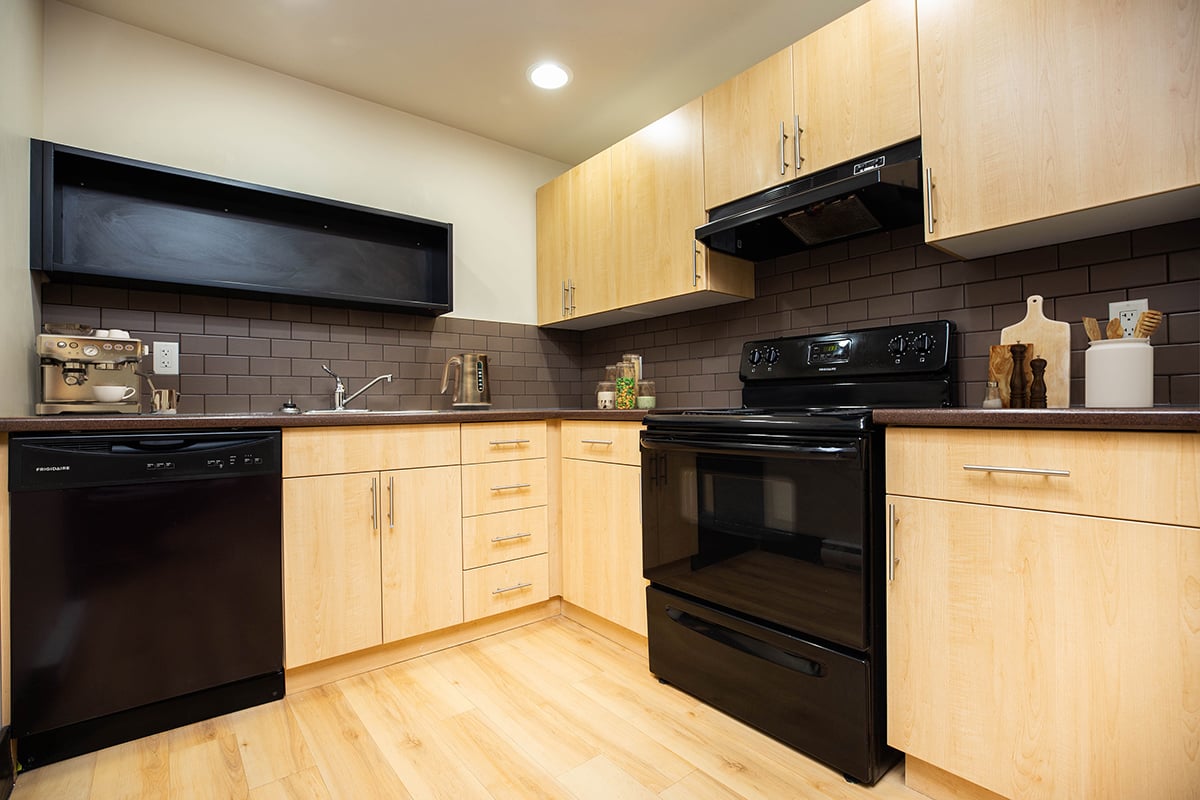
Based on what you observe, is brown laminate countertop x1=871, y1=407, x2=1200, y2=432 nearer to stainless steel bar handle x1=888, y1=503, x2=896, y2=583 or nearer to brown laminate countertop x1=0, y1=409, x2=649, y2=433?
stainless steel bar handle x1=888, y1=503, x2=896, y2=583

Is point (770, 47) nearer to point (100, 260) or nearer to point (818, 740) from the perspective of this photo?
point (818, 740)

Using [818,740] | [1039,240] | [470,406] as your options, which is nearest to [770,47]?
[1039,240]

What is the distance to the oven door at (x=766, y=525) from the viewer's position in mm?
1372

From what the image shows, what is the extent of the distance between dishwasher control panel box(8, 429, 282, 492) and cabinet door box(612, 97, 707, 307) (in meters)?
1.54

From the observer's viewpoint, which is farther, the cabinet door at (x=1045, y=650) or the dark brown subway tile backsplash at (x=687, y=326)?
the dark brown subway tile backsplash at (x=687, y=326)

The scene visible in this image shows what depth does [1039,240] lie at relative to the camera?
1610 millimetres

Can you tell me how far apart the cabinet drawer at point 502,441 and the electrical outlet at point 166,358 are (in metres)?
1.10

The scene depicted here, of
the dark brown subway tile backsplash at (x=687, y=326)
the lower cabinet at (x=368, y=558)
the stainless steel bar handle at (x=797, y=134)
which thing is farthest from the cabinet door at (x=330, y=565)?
the stainless steel bar handle at (x=797, y=134)

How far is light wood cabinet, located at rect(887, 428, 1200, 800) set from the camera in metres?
1.00

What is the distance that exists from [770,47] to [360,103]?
183 centimetres

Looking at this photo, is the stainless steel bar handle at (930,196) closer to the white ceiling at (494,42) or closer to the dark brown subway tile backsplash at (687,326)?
the dark brown subway tile backsplash at (687,326)

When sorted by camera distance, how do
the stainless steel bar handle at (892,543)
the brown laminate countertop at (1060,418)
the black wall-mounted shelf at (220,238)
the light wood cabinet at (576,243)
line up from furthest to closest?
the light wood cabinet at (576,243) < the black wall-mounted shelf at (220,238) < the stainless steel bar handle at (892,543) < the brown laminate countertop at (1060,418)

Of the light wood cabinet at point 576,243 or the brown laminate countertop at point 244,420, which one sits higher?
the light wood cabinet at point 576,243

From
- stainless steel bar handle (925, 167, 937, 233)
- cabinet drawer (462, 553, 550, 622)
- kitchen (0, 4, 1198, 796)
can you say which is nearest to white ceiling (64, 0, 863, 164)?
kitchen (0, 4, 1198, 796)
